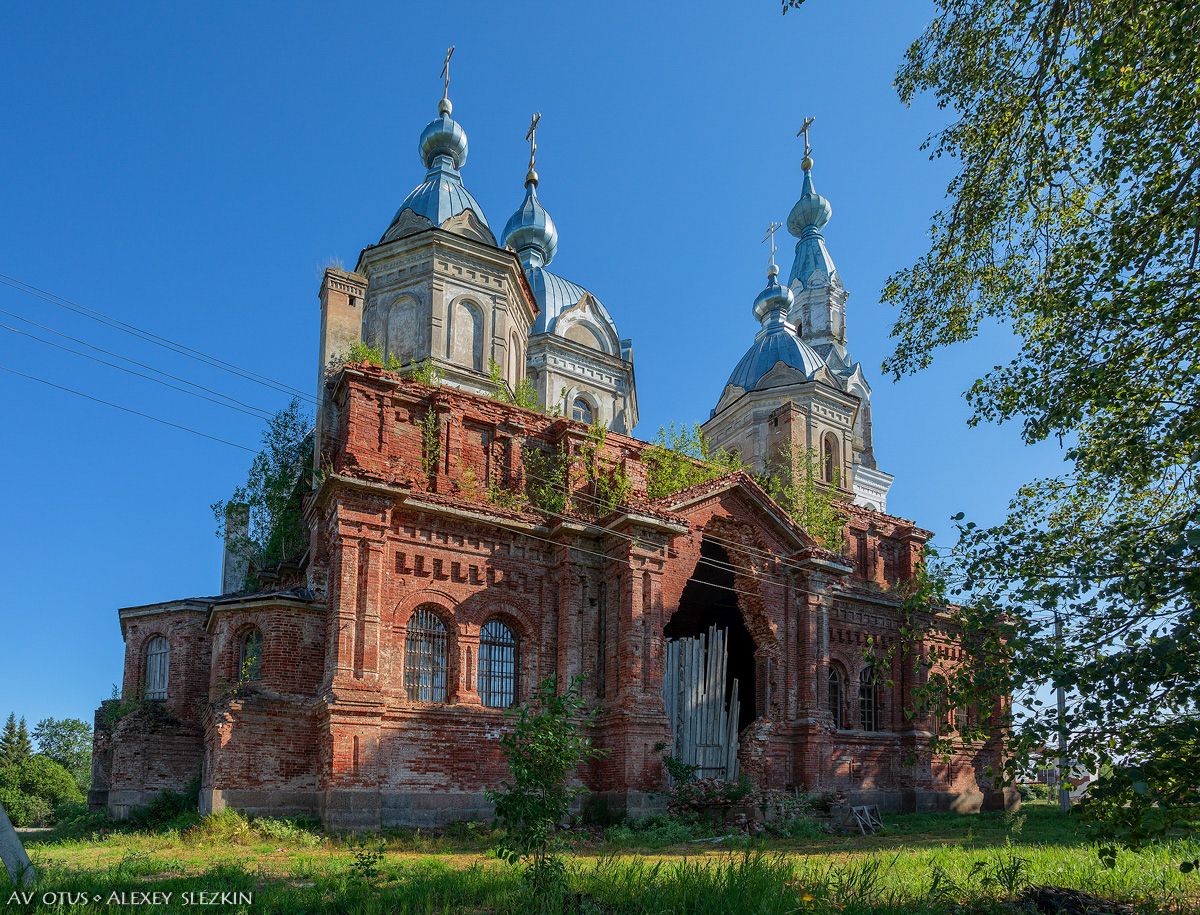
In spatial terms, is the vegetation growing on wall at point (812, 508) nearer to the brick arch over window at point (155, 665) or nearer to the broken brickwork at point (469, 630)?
the broken brickwork at point (469, 630)

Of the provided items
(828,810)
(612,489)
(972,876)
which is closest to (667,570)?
(612,489)

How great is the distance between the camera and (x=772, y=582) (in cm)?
2225

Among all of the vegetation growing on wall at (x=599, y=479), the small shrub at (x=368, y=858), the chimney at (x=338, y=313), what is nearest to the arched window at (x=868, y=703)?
the vegetation growing on wall at (x=599, y=479)

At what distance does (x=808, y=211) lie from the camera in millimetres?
48750

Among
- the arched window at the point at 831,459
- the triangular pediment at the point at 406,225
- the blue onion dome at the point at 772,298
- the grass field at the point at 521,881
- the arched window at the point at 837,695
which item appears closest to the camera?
the grass field at the point at 521,881

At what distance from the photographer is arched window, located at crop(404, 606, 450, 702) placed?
58.5 feet

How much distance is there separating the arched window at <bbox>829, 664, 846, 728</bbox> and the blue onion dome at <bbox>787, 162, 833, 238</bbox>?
97.1 ft

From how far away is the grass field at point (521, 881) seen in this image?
28.1 feet

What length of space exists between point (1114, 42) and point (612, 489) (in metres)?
14.4

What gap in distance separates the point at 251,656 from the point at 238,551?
8606mm

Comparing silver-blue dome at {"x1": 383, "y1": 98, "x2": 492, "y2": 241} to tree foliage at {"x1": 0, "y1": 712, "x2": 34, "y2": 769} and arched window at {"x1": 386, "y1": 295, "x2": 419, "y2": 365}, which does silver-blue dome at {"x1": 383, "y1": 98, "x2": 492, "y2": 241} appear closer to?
arched window at {"x1": 386, "y1": 295, "x2": 419, "y2": 365}

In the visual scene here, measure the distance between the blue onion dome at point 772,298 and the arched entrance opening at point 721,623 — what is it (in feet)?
65.9

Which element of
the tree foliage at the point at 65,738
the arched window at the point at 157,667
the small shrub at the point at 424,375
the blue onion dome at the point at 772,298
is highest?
the blue onion dome at the point at 772,298

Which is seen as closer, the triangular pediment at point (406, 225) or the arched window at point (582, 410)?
the triangular pediment at point (406, 225)
